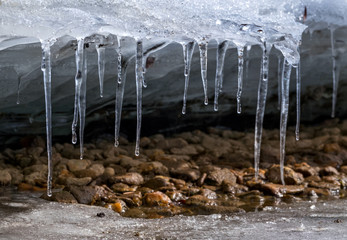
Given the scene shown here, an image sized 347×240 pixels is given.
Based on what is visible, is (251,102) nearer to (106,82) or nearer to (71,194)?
(106,82)

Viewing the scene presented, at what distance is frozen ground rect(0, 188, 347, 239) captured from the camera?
3.29 meters

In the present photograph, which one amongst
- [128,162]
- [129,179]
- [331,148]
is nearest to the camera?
[129,179]

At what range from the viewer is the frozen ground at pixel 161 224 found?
329 cm

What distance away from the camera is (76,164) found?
522 cm

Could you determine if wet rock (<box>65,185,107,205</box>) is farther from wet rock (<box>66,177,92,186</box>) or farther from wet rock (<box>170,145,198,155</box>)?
wet rock (<box>170,145,198,155</box>)

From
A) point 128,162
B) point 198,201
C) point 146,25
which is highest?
point 146,25

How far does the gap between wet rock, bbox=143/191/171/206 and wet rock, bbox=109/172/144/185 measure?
1.57 ft

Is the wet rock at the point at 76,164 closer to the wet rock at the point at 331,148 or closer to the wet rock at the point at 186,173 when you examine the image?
the wet rock at the point at 186,173

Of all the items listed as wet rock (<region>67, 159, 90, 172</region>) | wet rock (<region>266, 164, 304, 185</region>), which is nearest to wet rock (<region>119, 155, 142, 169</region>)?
wet rock (<region>67, 159, 90, 172</region>)

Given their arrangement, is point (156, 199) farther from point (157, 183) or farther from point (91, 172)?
point (91, 172)

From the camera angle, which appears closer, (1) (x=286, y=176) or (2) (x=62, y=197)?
(2) (x=62, y=197)

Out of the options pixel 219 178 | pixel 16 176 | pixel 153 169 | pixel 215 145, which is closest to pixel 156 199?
pixel 219 178

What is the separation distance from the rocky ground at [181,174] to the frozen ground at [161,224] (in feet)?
0.59

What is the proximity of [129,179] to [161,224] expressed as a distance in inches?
47.6
